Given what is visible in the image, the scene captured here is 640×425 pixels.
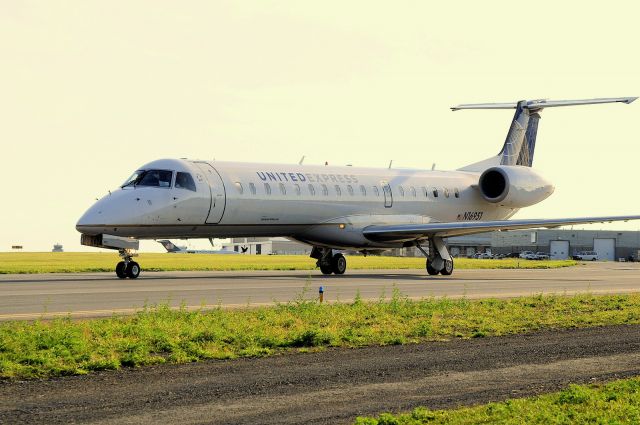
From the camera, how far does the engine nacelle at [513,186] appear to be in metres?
46.1

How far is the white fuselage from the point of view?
33.2 metres

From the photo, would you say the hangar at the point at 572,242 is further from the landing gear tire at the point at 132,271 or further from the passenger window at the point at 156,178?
the landing gear tire at the point at 132,271

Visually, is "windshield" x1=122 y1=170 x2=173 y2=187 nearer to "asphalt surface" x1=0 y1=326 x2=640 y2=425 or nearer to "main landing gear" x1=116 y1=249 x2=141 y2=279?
"main landing gear" x1=116 y1=249 x2=141 y2=279

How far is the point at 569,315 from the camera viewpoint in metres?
22.4

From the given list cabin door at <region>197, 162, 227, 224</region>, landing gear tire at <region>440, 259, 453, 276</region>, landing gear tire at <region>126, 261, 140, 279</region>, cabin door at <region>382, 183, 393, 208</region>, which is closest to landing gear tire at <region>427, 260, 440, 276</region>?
landing gear tire at <region>440, 259, 453, 276</region>

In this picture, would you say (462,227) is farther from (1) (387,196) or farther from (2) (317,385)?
(2) (317,385)

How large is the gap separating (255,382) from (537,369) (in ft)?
13.9

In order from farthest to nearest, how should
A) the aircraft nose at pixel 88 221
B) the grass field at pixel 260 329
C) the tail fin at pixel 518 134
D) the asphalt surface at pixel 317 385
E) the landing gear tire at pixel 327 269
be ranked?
the tail fin at pixel 518 134 < the landing gear tire at pixel 327 269 < the aircraft nose at pixel 88 221 < the grass field at pixel 260 329 < the asphalt surface at pixel 317 385

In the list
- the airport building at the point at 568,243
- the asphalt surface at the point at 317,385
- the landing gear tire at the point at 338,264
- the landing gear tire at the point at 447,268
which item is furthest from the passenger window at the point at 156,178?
the airport building at the point at 568,243

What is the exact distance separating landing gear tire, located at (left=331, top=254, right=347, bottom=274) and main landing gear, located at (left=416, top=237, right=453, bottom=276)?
352cm

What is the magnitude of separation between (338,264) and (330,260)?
15.3 inches

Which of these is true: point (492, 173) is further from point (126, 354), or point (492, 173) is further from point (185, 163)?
point (126, 354)

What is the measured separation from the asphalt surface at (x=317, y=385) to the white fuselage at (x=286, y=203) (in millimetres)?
18427

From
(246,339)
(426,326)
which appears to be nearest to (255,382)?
(246,339)
